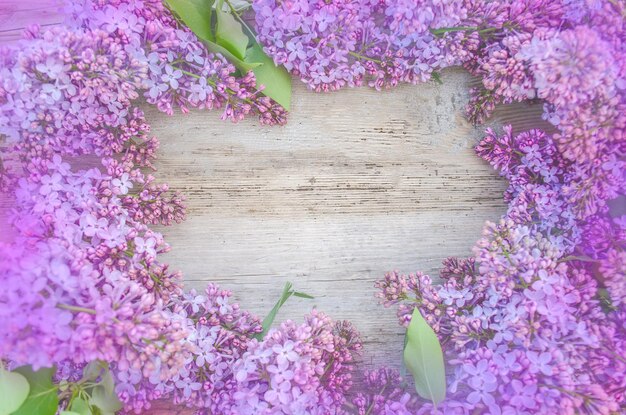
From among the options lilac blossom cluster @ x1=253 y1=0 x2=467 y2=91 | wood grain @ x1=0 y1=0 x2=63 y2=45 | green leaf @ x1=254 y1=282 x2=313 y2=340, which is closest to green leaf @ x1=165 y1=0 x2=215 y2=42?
lilac blossom cluster @ x1=253 y1=0 x2=467 y2=91

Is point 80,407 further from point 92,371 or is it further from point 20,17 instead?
point 20,17

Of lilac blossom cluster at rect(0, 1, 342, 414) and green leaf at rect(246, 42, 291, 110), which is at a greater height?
green leaf at rect(246, 42, 291, 110)

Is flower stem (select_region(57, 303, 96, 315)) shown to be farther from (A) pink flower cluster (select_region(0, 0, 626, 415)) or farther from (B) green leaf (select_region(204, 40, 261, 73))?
(B) green leaf (select_region(204, 40, 261, 73))

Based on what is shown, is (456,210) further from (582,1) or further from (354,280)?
(582,1)

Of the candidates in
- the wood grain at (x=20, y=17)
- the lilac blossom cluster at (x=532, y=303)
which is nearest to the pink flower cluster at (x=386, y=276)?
the lilac blossom cluster at (x=532, y=303)

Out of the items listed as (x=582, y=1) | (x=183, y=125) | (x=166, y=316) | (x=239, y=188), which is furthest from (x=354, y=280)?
(x=582, y=1)

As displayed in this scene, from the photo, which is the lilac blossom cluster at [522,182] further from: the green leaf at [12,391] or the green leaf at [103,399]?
the green leaf at [12,391]
